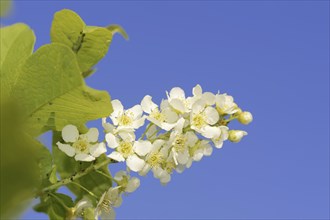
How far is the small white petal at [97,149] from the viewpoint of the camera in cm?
130

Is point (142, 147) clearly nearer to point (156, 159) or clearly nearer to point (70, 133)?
point (156, 159)

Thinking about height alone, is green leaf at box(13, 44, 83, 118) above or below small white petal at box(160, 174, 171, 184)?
above

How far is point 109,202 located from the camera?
1.38 m

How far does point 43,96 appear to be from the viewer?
96 cm

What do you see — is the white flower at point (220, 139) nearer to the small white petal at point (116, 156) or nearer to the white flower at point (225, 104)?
the white flower at point (225, 104)

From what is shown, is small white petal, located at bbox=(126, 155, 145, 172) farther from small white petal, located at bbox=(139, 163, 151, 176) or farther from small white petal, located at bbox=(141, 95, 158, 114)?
small white petal, located at bbox=(141, 95, 158, 114)

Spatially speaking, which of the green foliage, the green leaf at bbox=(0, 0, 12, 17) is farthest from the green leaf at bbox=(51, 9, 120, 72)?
the green leaf at bbox=(0, 0, 12, 17)

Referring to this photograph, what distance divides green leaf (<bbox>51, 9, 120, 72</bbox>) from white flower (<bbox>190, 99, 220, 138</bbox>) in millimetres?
349

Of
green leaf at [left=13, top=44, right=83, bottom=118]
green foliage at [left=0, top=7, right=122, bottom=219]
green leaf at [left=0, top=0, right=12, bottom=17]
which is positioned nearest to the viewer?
green foliage at [left=0, top=7, right=122, bottom=219]

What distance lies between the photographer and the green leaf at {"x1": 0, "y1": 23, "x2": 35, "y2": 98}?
95 centimetres

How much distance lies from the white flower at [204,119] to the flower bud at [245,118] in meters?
0.09

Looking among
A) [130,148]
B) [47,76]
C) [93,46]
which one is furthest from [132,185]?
[47,76]

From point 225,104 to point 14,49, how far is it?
75 centimetres

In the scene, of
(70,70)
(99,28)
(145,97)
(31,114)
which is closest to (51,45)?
(70,70)
